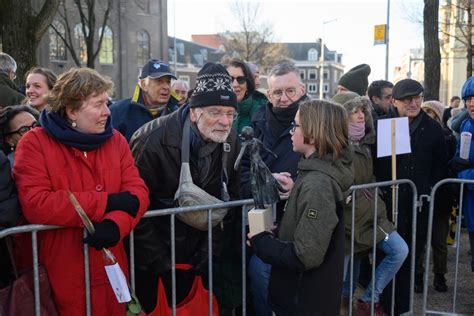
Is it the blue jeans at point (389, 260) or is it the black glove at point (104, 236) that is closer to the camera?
the black glove at point (104, 236)

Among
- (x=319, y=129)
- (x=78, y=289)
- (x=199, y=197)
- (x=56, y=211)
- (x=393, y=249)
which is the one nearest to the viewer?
(x=56, y=211)

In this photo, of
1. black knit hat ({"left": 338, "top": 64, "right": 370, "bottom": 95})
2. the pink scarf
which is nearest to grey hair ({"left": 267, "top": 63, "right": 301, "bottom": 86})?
the pink scarf

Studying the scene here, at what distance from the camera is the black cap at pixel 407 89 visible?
4.65 m

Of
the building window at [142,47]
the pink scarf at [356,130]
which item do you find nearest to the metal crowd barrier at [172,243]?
the pink scarf at [356,130]

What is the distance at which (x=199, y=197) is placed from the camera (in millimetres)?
3031

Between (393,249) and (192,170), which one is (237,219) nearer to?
(192,170)

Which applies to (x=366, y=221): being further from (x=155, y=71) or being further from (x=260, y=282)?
(x=155, y=71)

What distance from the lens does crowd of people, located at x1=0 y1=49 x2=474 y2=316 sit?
2531 mm

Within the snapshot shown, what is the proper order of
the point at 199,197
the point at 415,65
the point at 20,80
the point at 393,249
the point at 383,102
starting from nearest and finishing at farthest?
the point at 199,197
the point at 393,249
the point at 383,102
the point at 20,80
the point at 415,65

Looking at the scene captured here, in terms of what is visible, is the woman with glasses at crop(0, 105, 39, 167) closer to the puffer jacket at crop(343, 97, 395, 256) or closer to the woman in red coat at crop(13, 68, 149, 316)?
the woman in red coat at crop(13, 68, 149, 316)

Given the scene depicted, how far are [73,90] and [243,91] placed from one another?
7.87ft

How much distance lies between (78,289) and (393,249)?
8.09 feet

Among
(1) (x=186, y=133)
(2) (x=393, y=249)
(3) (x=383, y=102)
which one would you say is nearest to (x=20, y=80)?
(3) (x=383, y=102)

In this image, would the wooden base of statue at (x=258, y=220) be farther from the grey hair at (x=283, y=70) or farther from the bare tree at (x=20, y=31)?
the bare tree at (x=20, y=31)
